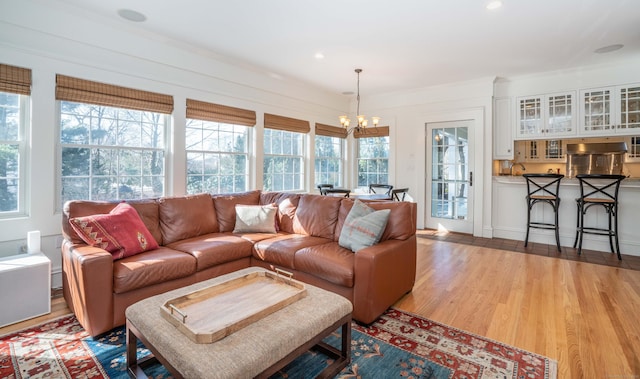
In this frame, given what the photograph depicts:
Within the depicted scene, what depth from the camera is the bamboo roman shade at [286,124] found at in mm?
5180

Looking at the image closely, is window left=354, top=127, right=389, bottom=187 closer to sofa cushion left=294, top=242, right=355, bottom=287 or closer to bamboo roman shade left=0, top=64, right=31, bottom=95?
sofa cushion left=294, top=242, right=355, bottom=287

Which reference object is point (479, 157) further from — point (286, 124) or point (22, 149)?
point (22, 149)

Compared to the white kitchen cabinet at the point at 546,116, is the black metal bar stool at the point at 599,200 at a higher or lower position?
lower

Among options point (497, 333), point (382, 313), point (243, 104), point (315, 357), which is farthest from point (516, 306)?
point (243, 104)

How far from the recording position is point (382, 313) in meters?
2.55

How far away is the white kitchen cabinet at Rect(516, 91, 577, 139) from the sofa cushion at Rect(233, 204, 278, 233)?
4373 millimetres

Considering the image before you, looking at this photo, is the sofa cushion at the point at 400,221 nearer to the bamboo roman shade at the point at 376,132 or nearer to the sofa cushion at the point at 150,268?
the sofa cushion at the point at 150,268

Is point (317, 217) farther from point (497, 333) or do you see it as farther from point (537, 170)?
point (537, 170)

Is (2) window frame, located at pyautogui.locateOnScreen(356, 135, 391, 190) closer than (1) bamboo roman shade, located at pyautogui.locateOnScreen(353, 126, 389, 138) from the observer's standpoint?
No

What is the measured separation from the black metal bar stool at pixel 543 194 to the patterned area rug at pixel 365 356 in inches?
133

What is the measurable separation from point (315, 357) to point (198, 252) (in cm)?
137

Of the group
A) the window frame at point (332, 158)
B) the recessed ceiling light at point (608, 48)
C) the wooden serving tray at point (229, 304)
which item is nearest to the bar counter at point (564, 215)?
the recessed ceiling light at point (608, 48)

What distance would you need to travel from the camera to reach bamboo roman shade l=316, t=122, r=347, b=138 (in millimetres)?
6164

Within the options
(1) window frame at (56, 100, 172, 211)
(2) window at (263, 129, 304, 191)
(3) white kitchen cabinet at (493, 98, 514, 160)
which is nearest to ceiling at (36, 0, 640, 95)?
(3) white kitchen cabinet at (493, 98, 514, 160)
